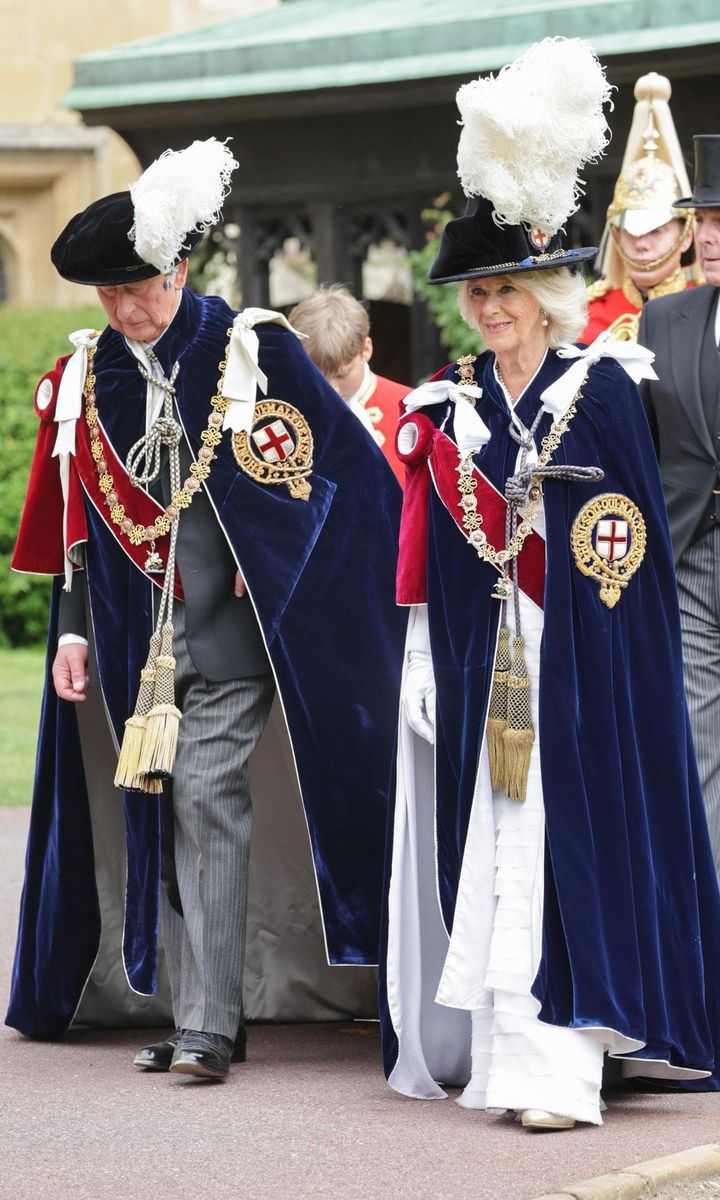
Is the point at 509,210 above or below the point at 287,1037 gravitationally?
above

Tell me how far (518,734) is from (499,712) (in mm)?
97

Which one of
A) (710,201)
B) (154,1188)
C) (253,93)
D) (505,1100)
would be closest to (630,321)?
(710,201)

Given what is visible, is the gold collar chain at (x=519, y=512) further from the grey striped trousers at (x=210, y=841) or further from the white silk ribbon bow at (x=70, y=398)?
the white silk ribbon bow at (x=70, y=398)

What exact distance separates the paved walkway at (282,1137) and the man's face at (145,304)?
5.89ft

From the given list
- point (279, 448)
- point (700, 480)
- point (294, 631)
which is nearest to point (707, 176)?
point (700, 480)

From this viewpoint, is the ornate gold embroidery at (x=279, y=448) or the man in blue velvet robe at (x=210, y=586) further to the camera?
the ornate gold embroidery at (x=279, y=448)

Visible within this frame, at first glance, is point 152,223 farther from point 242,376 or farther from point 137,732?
point 137,732

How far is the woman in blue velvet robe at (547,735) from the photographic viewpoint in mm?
5246

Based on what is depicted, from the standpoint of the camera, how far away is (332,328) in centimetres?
687

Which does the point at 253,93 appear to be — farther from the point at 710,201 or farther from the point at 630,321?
the point at 710,201

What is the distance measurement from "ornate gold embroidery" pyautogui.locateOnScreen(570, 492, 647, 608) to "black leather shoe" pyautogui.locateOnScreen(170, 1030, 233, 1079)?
4.63ft

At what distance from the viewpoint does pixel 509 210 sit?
17.7 ft

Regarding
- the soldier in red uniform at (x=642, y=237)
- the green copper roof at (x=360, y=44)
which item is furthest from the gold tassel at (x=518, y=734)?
the green copper roof at (x=360, y=44)

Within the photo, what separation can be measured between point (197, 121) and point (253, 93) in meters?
0.66
